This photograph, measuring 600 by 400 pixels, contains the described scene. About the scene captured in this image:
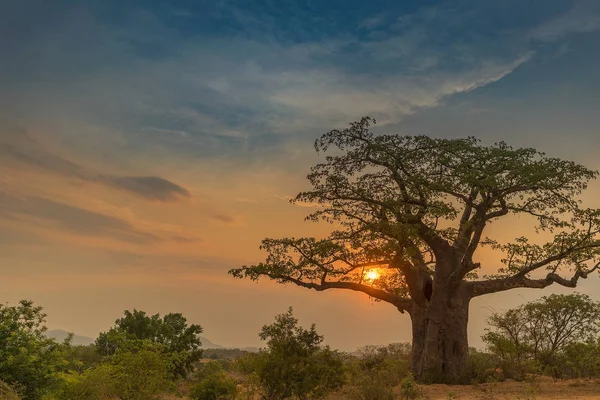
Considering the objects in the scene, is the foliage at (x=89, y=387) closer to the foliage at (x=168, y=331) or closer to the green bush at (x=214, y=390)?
the green bush at (x=214, y=390)

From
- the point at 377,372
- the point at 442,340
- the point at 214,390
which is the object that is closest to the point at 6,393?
the point at 214,390

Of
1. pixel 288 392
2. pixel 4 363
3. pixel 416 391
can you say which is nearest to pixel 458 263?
pixel 416 391

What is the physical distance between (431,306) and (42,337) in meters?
15.7

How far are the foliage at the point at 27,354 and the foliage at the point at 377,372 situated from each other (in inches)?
357

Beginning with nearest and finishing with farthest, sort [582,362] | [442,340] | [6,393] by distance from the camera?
[6,393] < [442,340] < [582,362]

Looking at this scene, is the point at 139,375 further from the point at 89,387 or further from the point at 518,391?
the point at 518,391

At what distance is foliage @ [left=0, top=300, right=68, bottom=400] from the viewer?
1377cm

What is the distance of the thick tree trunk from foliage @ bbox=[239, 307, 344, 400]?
6.36m

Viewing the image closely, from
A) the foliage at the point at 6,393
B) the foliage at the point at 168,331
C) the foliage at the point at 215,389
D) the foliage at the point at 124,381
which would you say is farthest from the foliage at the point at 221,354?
the foliage at the point at 6,393

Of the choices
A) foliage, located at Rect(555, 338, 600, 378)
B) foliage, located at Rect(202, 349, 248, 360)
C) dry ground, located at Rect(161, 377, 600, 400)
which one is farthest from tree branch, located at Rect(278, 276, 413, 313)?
foliage, located at Rect(202, 349, 248, 360)

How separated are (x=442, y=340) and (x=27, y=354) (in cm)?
1609

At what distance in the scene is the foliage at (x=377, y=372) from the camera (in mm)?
16438

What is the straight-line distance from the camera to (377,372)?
19.0m

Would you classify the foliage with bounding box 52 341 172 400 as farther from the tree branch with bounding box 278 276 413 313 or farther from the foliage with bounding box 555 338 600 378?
the foliage with bounding box 555 338 600 378
